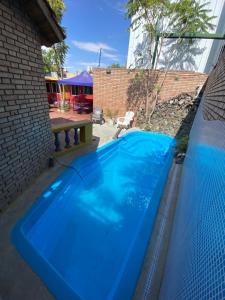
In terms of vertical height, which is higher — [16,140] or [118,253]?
→ [16,140]

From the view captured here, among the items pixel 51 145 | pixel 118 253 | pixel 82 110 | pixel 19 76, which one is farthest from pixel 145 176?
pixel 82 110

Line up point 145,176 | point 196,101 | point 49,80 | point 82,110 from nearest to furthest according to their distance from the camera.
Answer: point 145,176, point 196,101, point 82,110, point 49,80

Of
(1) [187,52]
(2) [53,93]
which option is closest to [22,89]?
(1) [187,52]

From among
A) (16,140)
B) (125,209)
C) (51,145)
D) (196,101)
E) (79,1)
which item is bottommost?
(125,209)

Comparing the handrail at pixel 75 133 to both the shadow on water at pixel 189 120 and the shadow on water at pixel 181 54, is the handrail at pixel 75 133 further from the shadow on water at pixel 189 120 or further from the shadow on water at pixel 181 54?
the shadow on water at pixel 181 54

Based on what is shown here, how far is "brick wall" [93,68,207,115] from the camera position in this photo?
863 cm

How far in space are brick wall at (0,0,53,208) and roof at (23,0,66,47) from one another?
0.46ft

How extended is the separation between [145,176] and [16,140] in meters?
3.58

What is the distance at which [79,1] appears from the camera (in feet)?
35.9

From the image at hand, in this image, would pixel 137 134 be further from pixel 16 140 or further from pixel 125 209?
pixel 16 140

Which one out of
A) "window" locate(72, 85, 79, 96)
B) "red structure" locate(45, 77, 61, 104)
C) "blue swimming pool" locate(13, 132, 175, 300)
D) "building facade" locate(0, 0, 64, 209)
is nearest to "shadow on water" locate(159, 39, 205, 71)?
"window" locate(72, 85, 79, 96)

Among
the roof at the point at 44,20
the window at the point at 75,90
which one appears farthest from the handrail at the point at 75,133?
the window at the point at 75,90

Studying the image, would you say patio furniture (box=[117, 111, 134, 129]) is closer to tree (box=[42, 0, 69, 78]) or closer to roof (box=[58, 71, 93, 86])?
roof (box=[58, 71, 93, 86])

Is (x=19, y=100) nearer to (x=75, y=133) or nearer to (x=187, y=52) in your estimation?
(x=75, y=133)
